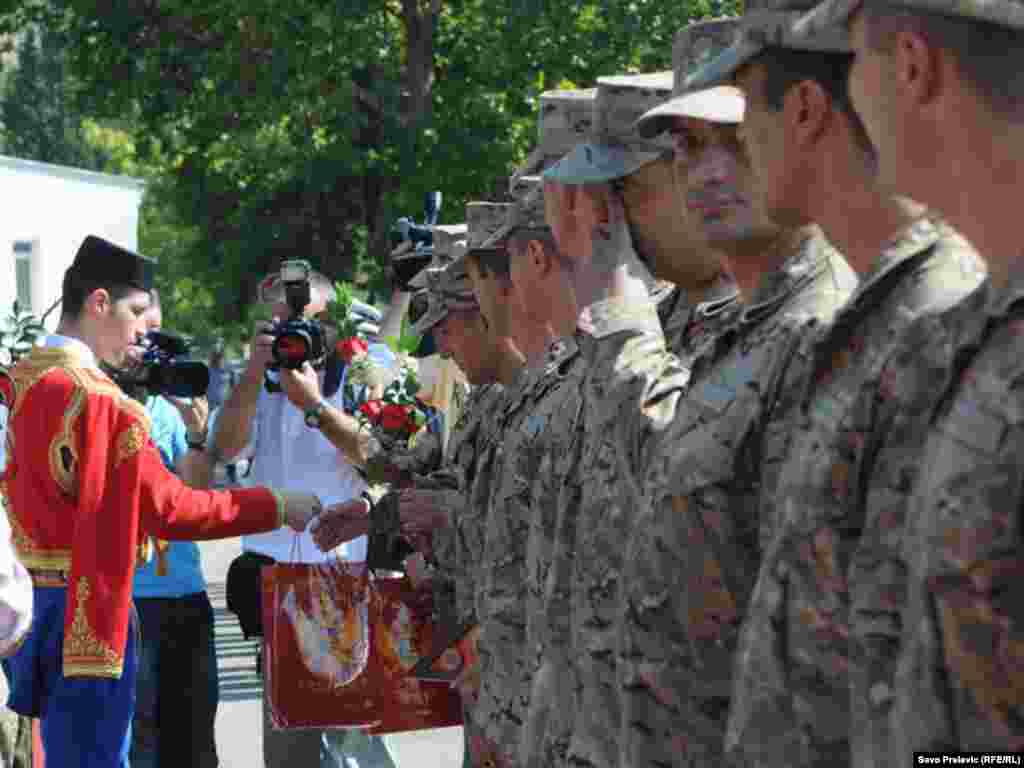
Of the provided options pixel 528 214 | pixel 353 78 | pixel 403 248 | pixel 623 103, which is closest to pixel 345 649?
pixel 528 214

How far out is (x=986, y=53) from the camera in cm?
202

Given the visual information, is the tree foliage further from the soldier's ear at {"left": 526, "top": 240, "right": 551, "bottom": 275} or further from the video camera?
the soldier's ear at {"left": 526, "top": 240, "right": 551, "bottom": 275}

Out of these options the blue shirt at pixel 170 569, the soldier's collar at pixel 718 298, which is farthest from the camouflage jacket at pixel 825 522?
the blue shirt at pixel 170 569

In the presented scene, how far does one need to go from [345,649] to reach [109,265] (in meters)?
1.53

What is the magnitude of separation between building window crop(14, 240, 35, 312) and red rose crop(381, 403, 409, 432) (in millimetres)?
19435

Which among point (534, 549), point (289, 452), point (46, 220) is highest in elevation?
point (46, 220)

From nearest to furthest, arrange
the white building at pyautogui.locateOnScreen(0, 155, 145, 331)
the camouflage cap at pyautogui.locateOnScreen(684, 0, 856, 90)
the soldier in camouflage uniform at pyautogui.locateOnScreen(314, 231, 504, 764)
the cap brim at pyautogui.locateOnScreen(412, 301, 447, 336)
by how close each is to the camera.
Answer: the camouflage cap at pyautogui.locateOnScreen(684, 0, 856, 90), the soldier in camouflage uniform at pyautogui.locateOnScreen(314, 231, 504, 764), the cap brim at pyautogui.locateOnScreen(412, 301, 447, 336), the white building at pyautogui.locateOnScreen(0, 155, 145, 331)

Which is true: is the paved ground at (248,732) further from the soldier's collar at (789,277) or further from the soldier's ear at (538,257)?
the soldier's collar at (789,277)

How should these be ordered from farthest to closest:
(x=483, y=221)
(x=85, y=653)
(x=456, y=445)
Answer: (x=85, y=653) → (x=456, y=445) → (x=483, y=221)

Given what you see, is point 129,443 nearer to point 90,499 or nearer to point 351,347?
point 90,499

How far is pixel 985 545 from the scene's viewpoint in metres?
1.88

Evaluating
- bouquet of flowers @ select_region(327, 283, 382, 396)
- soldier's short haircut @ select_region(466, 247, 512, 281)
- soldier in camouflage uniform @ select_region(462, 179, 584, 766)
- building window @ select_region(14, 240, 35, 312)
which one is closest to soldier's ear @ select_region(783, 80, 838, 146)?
soldier in camouflage uniform @ select_region(462, 179, 584, 766)

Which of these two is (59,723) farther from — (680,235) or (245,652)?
(245,652)

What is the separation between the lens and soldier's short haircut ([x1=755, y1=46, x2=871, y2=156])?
8.55ft
